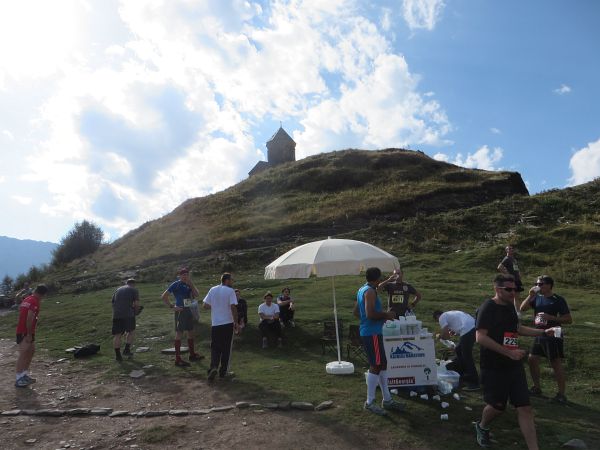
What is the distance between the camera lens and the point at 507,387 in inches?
209

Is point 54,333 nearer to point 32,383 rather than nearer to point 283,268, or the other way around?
point 32,383

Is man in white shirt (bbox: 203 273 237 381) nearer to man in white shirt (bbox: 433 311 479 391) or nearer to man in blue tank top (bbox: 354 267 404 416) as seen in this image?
man in blue tank top (bbox: 354 267 404 416)

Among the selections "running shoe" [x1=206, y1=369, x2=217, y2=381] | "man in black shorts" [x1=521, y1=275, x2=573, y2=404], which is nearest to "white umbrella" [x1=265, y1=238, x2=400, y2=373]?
"running shoe" [x1=206, y1=369, x2=217, y2=381]

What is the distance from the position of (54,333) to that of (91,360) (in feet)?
19.5

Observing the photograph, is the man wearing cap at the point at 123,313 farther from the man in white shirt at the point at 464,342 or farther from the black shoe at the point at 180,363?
the man in white shirt at the point at 464,342

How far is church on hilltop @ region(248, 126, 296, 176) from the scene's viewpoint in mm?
78125

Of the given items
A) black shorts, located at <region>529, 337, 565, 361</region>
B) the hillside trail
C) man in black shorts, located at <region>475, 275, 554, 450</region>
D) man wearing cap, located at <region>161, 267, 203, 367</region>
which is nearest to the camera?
man in black shorts, located at <region>475, 275, 554, 450</region>

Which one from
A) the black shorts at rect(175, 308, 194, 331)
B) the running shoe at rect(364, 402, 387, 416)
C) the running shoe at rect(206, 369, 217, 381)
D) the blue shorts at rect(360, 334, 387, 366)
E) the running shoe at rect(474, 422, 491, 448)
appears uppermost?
the black shorts at rect(175, 308, 194, 331)

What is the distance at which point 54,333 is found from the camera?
1639cm

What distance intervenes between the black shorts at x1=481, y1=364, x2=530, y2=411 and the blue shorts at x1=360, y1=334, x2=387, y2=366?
1.79 meters

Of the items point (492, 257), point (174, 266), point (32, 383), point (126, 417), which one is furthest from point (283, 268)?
point (174, 266)

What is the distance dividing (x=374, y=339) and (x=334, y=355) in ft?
14.4

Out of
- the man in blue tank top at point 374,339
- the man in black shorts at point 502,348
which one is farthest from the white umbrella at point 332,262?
the man in black shorts at point 502,348

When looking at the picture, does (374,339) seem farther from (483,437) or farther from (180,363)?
(180,363)
